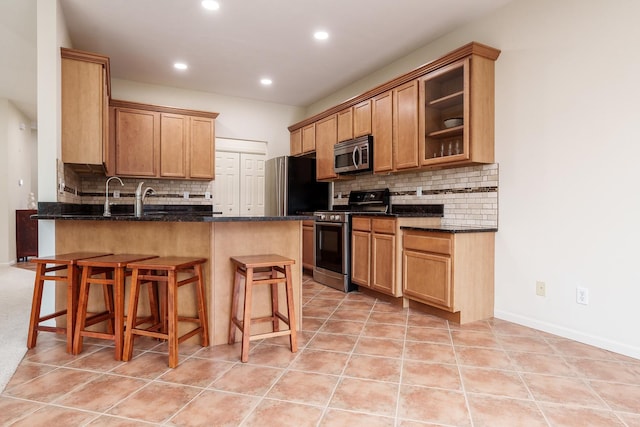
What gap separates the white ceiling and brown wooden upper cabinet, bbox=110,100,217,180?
0.51m

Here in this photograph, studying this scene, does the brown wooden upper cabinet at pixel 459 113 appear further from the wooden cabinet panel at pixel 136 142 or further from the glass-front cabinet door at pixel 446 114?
the wooden cabinet panel at pixel 136 142

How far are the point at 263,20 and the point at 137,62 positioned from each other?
1996 millimetres

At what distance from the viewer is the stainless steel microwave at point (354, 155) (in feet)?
14.2

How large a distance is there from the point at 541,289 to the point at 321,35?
315 centimetres

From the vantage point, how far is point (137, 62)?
4500mm

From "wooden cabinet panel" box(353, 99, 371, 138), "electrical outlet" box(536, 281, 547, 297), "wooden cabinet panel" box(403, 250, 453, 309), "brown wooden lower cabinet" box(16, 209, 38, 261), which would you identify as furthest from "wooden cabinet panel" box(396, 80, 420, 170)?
"brown wooden lower cabinet" box(16, 209, 38, 261)

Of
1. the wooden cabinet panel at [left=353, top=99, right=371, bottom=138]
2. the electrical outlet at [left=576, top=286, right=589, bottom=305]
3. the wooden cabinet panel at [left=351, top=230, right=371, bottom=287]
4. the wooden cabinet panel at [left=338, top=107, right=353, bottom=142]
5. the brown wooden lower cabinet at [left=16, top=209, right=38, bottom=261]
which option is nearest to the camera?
the electrical outlet at [left=576, top=286, right=589, bottom=305]

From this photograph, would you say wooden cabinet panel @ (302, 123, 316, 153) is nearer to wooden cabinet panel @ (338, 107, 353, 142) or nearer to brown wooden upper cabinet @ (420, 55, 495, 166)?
wooden cabinet panel @ (338, 107, 353, 142)

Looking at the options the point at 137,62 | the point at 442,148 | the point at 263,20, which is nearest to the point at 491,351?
the point at 442,148

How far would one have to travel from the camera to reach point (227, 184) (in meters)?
5.92

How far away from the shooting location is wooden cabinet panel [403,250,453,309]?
3023mm

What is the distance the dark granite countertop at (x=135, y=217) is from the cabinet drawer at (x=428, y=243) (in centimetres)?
97

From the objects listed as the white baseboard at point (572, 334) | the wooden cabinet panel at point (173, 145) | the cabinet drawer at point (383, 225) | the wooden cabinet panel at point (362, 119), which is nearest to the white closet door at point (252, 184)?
the wooden cabinet panel at point (173, 145)

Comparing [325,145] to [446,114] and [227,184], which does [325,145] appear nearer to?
[227,184]
